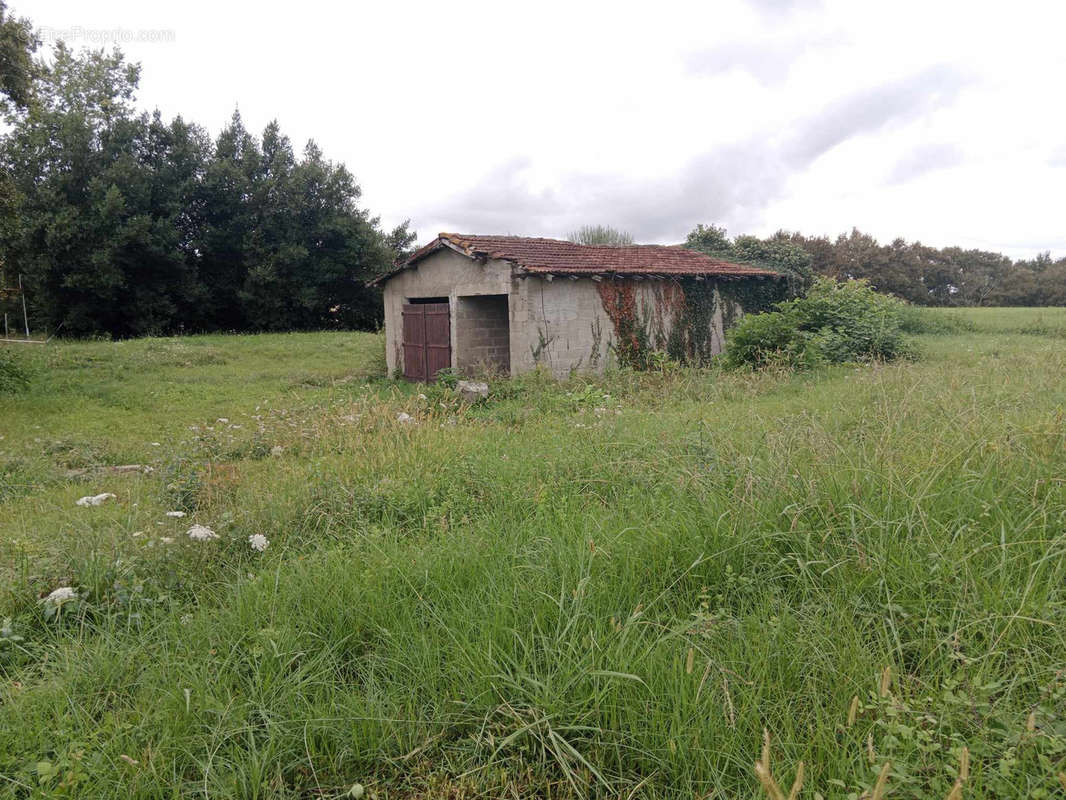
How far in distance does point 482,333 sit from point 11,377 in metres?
9.69

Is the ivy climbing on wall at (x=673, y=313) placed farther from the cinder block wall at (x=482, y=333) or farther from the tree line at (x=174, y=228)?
the tree line at (x=174, y=228)

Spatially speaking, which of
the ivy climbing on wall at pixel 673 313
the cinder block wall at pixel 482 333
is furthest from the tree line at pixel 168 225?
the ivy climbing on wall at pixel 673 313

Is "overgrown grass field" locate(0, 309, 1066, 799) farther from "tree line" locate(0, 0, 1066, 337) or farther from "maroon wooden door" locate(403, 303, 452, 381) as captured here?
"tree line" locate(0, 0, 1066, 337)

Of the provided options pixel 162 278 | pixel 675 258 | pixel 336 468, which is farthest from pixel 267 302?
pixel 336 468

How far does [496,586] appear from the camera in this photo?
119 inches

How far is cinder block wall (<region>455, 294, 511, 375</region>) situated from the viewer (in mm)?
15297

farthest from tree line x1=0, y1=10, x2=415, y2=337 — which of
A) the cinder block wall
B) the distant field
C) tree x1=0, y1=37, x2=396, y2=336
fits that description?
the distant field

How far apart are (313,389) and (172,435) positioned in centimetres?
541

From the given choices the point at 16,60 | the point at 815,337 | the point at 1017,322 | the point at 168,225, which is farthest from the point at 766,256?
the point at 168,225

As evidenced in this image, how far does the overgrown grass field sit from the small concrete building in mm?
9004

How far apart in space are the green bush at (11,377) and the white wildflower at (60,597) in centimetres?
1231

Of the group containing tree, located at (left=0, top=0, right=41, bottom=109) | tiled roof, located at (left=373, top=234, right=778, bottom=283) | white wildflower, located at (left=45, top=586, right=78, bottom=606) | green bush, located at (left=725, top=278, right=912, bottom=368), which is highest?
tree, located at (left=0, top=0, right=41, bottom=109)

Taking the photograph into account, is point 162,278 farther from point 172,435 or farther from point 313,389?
point 172,435

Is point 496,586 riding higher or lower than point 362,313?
lower
